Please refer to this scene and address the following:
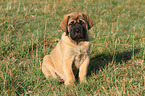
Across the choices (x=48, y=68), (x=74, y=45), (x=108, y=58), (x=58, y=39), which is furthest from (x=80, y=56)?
(x=58, y=39)

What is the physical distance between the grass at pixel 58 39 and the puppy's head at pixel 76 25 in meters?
0.85

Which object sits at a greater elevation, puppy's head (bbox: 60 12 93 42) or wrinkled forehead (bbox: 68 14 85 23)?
wrinkled forehead (bbox: 68 14 85 23)

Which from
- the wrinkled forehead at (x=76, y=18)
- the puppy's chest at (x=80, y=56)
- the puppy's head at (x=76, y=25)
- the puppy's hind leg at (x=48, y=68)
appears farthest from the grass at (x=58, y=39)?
the wrinkled forehead at (x=76, y=18)

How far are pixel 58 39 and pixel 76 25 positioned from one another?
7.00 ft

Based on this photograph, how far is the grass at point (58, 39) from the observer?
322 centimetres

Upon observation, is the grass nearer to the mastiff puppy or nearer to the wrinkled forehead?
the mastiff puppy

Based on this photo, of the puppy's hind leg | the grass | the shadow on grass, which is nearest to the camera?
the grass

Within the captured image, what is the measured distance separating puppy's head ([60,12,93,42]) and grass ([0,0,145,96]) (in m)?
0.85

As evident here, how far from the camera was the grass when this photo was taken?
10.6ft

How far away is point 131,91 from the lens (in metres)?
2.91

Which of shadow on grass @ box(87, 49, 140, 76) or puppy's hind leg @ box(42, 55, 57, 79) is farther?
shadow on grass @ box(87, 49, 140, 76)

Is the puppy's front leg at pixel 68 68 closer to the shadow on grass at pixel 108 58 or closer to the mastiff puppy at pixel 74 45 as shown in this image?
A: the mastiff puppy at pixel 74 45

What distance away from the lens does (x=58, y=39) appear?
552 centimetres

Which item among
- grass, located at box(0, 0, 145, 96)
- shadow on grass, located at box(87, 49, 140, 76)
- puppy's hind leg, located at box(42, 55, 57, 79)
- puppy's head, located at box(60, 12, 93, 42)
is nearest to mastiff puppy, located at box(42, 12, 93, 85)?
puppy's head, located at box(60, 12, 93, 42)
